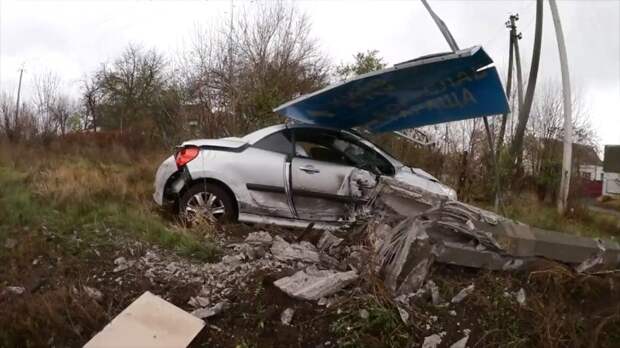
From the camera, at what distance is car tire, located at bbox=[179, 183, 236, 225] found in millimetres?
5465

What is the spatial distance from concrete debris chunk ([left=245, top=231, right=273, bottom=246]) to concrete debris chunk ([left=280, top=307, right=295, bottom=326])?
4.07 feet

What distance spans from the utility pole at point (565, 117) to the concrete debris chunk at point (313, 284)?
29.8 ft

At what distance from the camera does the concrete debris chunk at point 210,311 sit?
10.8 ft

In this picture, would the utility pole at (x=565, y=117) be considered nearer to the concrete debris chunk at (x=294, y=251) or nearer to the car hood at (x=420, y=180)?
the car hood at (x=420, y=180)

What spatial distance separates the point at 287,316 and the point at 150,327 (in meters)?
0.91

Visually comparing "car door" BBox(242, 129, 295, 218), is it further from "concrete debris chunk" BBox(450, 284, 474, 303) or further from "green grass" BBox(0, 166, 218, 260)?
"concrete debris chunk" BBox(450, 284, 474, 303)

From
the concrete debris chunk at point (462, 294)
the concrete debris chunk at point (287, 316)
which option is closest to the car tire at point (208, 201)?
the concrete debris chunk at point (287, 316)

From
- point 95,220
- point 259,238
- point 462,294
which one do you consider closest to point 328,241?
point 259,238

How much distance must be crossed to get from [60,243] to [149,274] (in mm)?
1178

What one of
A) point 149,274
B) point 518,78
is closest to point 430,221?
point 149,274

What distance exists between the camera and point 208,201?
18.0 feet

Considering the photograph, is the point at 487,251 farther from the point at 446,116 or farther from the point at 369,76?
the point at 446,116

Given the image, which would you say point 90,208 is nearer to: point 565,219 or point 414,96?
point 414,96

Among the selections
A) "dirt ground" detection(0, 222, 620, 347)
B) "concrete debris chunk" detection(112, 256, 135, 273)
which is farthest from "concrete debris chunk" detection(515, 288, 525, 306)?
"concrete debris chunk" detection(112, 256, 135, 273)
